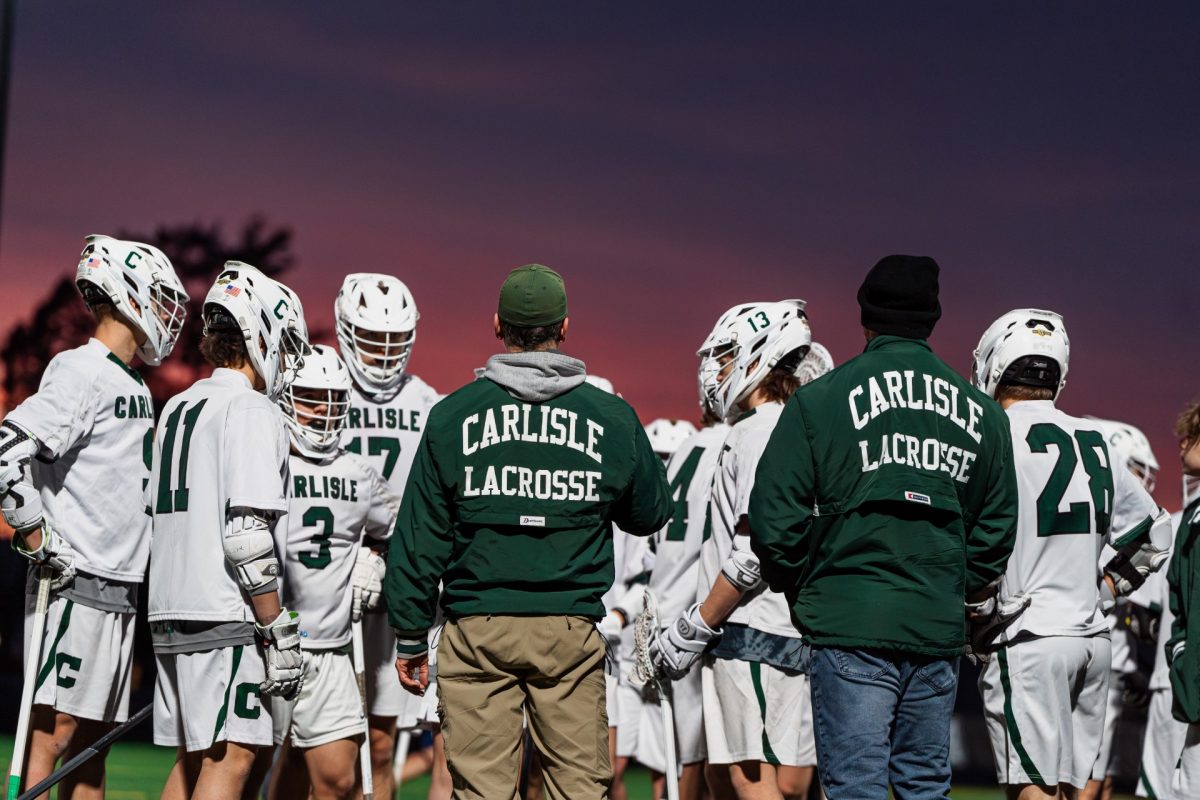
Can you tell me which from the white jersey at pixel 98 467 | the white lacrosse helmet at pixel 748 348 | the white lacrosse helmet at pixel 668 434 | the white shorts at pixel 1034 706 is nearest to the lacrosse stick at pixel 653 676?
the white lacrosse helmet at pixel 748 348

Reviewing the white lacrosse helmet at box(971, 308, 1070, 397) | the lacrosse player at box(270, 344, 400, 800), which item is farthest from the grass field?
the white lacrosse helmet at box(971, 308, 1070, 397)

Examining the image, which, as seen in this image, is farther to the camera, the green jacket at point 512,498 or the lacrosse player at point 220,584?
the lacrosse player at point 220,584

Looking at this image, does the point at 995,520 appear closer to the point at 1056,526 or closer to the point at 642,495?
the point at 642,495

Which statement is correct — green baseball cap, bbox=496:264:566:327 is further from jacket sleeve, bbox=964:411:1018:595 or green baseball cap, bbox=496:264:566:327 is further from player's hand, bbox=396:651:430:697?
jacket sleeve, bbox=964:411:1018:595

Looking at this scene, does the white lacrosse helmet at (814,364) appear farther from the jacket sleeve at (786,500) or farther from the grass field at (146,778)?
the grass field at (146,778)

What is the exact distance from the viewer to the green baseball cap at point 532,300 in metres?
4.11

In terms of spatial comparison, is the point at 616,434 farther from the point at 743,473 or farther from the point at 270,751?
the point at 270,751

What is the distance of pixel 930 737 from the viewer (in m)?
3.68

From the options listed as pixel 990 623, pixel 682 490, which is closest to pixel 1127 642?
pixel 682 490

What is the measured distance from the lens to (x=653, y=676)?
16.7ft

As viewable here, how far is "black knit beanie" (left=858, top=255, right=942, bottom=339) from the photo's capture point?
3879 mm

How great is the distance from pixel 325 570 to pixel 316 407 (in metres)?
0.64

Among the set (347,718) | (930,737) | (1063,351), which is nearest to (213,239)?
(347,718)

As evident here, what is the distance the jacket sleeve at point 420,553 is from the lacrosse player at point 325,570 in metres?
1.35
